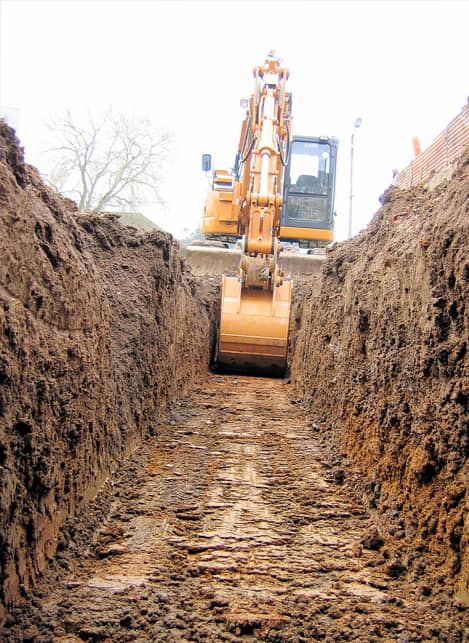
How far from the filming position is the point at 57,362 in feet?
10.6

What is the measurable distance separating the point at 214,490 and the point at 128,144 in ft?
96.6

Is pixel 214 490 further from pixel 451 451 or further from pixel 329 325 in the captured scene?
pixel 329 325

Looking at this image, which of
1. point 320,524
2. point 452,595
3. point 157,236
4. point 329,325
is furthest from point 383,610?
point 157,236

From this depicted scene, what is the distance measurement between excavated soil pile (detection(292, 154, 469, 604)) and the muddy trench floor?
0.64ft

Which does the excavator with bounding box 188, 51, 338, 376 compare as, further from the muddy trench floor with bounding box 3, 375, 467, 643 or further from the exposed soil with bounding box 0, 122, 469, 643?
the muddy trench floor with bounding box 3, 375, 467, 643

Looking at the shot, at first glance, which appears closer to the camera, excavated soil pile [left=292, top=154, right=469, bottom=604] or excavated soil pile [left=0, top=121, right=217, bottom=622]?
excavated soil pile [left=0, top=121, right=217, bottom=622]

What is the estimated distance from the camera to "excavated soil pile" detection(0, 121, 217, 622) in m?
2.57

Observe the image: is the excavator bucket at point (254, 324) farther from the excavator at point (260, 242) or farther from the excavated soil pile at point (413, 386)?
the excavated soil pile at point (413, 386)

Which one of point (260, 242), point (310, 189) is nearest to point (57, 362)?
point (260, 242)

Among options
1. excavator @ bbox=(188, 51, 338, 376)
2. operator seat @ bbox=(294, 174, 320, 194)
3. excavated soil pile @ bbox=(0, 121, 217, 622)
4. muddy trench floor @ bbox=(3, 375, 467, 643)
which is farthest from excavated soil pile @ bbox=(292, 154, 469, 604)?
operator seat @ bbox=(294, 174, 320, 194)

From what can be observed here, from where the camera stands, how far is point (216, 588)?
9.12 ft

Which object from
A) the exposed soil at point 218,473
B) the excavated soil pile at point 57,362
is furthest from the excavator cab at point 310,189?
the excavated soil pile at point 57,362

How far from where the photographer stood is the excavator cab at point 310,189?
550 inches

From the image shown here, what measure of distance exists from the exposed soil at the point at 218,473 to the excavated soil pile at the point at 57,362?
2 centimetres
